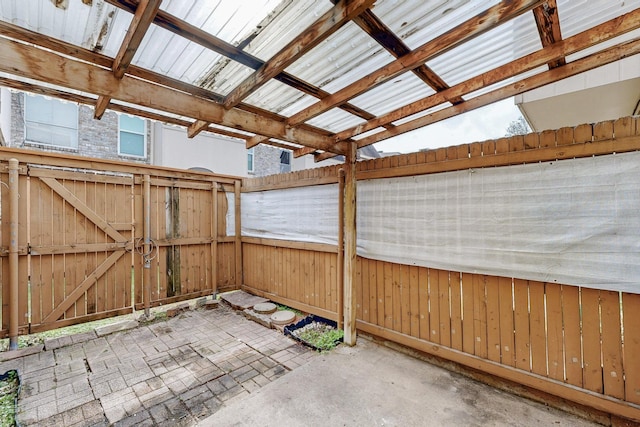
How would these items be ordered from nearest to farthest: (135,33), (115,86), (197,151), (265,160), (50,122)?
(135,33) < (115,86) < (50,122) < (197,151) < (265,160)

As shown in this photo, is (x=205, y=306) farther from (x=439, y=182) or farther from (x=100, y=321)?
(x=439, y=182)

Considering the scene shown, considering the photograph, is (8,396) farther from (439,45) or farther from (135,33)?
(439,45)

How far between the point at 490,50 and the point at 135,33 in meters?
2.26

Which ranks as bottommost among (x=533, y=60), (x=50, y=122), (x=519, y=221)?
(x=519, y=221)

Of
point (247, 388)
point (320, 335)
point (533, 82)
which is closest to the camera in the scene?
point (533, 82)

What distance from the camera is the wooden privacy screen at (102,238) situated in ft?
11.2

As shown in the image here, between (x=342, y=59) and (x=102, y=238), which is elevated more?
(x=342, y=59)

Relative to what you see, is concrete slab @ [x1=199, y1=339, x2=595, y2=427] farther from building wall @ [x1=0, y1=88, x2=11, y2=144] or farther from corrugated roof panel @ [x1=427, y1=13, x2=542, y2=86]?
building wall @ [x1=0, y1=88, x2=11, y2=144]

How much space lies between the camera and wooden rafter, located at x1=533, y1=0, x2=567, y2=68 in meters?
1.51

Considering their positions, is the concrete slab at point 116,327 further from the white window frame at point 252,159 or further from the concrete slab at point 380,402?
the white window frame at point 252,159

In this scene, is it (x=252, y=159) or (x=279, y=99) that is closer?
(x=279, y=99)

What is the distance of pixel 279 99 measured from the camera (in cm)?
238

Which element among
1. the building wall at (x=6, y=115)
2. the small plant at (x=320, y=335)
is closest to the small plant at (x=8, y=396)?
A: the small plant at (x=320, y=335)

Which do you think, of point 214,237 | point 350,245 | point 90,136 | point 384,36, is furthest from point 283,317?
point 90,136
